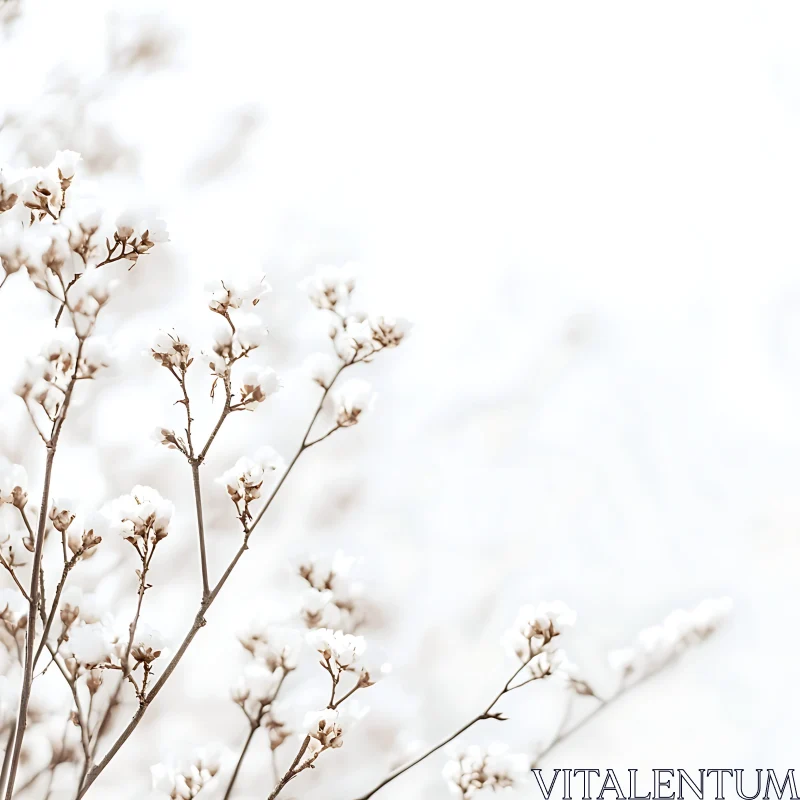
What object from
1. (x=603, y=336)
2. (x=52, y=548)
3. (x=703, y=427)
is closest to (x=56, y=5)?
(x=52, y=548)

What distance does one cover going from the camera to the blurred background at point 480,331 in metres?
0.66

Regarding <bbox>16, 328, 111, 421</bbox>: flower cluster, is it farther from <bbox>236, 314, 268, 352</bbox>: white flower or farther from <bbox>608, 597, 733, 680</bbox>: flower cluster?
<bbox>608, 597, 733, 680</bbox>: flower cluster

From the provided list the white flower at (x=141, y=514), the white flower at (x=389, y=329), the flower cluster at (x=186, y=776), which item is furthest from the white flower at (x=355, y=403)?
the flower cluster at (x=186, y=776)

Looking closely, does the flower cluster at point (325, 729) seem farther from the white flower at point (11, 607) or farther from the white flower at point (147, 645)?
the white flower at point (11, 607)

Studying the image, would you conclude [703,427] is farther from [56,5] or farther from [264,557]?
[56,5]

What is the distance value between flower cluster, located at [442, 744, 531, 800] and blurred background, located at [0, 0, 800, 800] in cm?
9

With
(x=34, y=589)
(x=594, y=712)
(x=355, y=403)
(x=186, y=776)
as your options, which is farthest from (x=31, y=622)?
(x=594, y=712)

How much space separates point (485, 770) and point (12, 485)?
38 centimetres

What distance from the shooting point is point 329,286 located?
1.99 feet

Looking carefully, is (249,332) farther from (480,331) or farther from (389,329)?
(480,331)

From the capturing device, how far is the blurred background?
2.17 feet

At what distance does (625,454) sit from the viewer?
687 millimetres

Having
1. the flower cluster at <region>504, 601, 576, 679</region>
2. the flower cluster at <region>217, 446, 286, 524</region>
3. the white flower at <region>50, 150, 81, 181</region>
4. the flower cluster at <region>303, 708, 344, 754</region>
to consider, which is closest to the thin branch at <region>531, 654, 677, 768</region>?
the flower cluster at <region>504, 601, 576, 679</region>

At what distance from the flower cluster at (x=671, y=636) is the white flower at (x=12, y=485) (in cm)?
47
